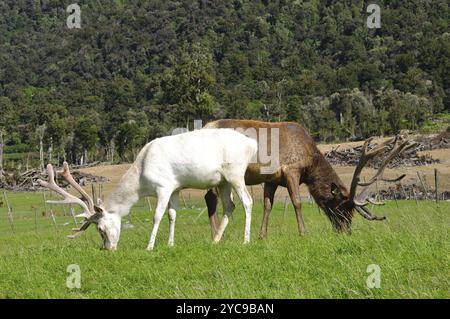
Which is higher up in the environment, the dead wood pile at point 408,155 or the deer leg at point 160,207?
the deer leg at point 160,207

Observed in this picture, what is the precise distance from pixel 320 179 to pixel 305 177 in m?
0.31

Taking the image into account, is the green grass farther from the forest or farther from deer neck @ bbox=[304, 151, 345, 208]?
the forest

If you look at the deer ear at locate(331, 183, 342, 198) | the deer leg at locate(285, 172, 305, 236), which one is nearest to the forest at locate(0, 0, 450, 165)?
the deer ear at locate(331, 183, 342, 198)

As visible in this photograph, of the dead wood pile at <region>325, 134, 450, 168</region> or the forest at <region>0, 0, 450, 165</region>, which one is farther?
the forest at <region>0, 0, 450, 165</region>

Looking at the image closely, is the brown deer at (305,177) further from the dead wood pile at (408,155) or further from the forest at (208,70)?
the forest at (208,70)

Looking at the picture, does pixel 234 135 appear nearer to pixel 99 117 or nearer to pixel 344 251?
pixel 344 251

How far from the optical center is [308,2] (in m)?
140

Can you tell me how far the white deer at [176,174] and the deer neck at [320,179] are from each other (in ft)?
8.28

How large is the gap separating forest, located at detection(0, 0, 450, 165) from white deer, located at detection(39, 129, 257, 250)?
53.1 m

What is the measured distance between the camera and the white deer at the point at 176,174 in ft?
37.6

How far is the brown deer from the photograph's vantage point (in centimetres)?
1322

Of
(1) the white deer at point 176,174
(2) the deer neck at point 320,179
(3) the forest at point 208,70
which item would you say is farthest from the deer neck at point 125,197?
(3) the forest at point 208,70

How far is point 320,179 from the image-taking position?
14070 millimetres
